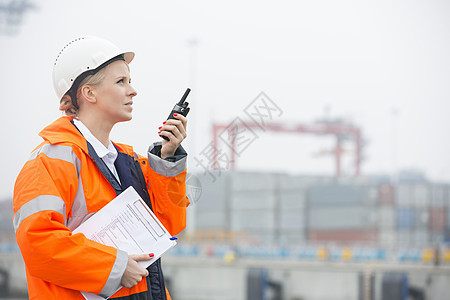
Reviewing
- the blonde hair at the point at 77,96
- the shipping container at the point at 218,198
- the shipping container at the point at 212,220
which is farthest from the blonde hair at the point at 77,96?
the shipping container at the point at 212,220

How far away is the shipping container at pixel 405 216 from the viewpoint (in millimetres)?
40334

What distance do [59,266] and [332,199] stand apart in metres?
40.0

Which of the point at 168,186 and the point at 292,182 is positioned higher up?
the point at 168,186

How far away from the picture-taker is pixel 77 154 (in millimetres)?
1904

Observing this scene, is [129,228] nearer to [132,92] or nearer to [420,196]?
[132,92]

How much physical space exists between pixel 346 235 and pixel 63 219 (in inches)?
1572

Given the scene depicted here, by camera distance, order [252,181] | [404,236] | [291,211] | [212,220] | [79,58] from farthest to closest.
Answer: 1. [212,220]
2. [252,181]
3. [291,211]
4. [404,236]
5. [79,58]

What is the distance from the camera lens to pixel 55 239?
1.72 meters

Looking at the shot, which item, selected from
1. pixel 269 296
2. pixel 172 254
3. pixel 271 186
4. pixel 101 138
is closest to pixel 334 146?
pixel 271 186

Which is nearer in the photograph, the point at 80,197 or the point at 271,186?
the point at 80,197

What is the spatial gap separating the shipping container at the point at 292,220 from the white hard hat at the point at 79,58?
132 ft

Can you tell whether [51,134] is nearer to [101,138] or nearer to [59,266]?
[101,138]

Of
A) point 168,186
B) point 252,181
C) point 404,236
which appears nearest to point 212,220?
point 252,181

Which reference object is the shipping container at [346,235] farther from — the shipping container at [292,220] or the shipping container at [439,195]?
the shipping container at [439,195]
